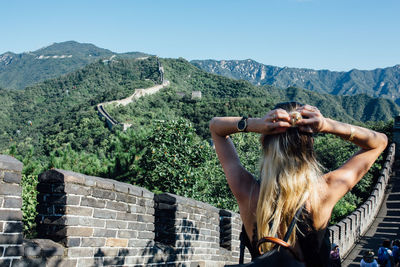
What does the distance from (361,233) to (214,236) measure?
13664mm

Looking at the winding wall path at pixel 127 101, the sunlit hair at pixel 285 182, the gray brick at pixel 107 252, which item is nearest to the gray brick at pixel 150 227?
the gray brick at pixel 107 252

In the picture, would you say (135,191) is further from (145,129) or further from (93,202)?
(145,129)

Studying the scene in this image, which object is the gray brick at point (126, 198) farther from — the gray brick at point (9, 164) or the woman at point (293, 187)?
the woman at point (293, 187)

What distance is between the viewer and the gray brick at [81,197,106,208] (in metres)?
3.40

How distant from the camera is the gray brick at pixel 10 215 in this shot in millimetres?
2605

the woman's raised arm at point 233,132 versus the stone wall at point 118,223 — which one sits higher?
the woman's raised arm at point 233,132

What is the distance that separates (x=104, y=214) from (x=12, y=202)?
42.4 inches

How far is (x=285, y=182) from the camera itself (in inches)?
66.4

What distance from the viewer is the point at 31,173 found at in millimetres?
9297

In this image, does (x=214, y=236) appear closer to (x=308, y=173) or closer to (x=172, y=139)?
(x=308, y=173)

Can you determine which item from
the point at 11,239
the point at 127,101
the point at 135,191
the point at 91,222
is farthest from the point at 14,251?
the point at 127,101

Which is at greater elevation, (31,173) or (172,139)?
(172,139)

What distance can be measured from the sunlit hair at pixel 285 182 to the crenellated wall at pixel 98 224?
5.74 ft

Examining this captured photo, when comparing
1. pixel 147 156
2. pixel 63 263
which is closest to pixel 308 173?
pixel 63 263
